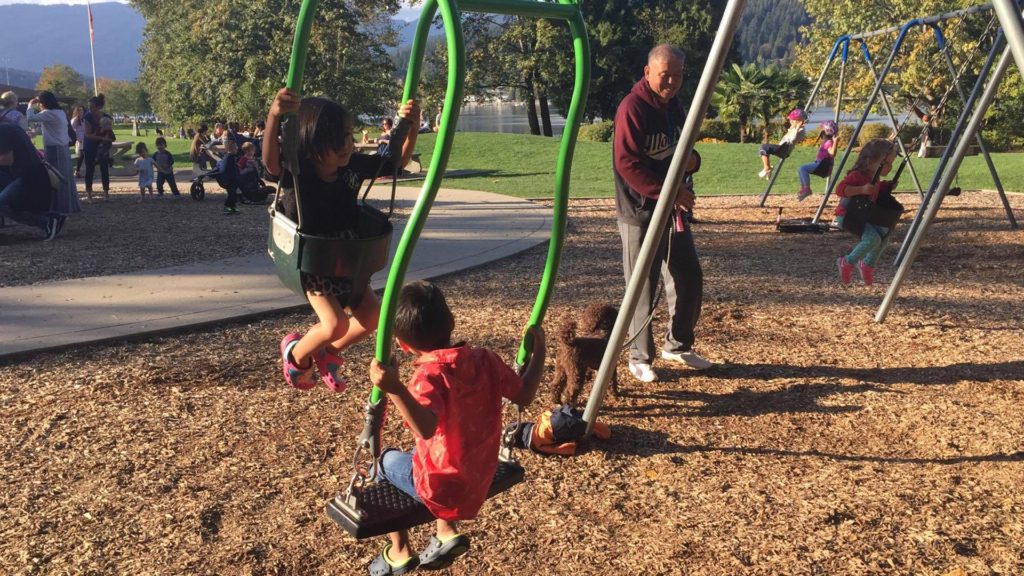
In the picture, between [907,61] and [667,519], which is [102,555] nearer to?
[667,519]

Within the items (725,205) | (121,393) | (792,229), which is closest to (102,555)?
(121,393)

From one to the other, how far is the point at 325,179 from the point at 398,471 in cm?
121

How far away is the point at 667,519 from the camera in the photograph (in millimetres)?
3133

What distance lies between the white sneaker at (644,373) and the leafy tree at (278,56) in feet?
64.2

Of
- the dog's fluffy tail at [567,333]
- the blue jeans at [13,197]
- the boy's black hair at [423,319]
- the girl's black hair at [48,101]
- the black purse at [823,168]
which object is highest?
the girl's black hair at [48,101]

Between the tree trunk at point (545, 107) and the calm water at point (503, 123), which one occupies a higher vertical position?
the tree trunk at point (545, 107)

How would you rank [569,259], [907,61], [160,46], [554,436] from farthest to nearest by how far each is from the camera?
[160,46] < [907,61] < [569,259] < [554,436]

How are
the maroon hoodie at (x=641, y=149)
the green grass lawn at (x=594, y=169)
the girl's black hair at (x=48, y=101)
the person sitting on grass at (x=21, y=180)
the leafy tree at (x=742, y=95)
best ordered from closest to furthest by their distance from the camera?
1. the maroon hoodie at (x=641, y=149)
2. the person sitting on grass at (x=21, y=180)
3. the girl's black hair at (x=48, y=101)
4. the green grass lawn at (x=594, y=169)
5. the leafy tree at (x=742, y=95)

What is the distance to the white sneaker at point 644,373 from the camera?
463 centimetres

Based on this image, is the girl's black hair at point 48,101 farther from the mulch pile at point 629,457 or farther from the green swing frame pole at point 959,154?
the green swing frame pole at point 959,154

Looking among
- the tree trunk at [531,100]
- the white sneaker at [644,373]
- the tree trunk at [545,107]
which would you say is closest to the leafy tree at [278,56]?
the tree trunk at [545,107]

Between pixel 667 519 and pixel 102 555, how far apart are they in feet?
6.47

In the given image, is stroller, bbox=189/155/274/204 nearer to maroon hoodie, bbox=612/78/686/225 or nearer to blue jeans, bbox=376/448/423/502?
maroon hoodie, bbox=612/78/686/225

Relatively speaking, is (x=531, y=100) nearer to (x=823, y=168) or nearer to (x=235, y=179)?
(x=235, y=179)
